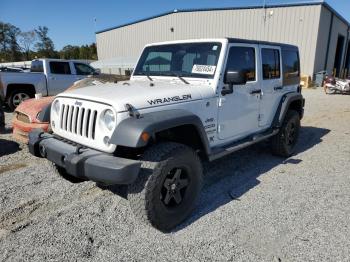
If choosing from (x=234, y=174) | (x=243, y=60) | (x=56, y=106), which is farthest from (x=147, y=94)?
(x=234, y=174)

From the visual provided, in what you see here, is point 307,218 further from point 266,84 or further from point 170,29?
point 170,29

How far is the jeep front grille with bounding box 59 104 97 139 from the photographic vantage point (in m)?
3.14

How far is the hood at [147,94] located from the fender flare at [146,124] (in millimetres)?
131

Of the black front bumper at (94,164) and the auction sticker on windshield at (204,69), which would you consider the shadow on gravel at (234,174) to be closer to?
the black front bumper at (94,164)

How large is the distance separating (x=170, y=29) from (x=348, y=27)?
15.8m

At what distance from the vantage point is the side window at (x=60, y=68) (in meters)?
11.1

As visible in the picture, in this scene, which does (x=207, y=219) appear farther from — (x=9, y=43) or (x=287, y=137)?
(x=9, y=43)

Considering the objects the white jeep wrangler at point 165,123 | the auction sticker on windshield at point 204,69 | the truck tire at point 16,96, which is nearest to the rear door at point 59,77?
the truck tire at point 16,96

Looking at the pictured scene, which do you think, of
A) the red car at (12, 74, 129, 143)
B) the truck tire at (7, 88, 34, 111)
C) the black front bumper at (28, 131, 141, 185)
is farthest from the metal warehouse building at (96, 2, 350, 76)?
the black front bumper at (28, 131, 141, 185)

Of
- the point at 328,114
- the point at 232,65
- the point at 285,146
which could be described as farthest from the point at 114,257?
the point at 328,114

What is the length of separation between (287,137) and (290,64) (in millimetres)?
1361

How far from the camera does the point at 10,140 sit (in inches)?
263

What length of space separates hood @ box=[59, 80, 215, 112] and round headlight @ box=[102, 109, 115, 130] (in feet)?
0.30

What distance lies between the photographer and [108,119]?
3041mm
